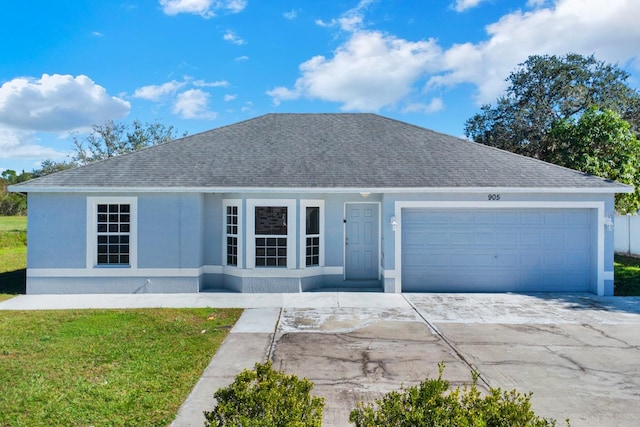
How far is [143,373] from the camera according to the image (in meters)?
5.59

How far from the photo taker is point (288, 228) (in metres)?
11.2

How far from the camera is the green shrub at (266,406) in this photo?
2.80 metres

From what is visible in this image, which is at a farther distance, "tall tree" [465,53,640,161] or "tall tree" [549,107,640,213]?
"tall tree" [465,53,640,161]

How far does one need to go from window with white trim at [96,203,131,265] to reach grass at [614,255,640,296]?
1438 cm

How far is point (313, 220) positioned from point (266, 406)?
8802 mm

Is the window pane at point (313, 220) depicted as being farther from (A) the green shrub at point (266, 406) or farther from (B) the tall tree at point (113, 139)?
(B) the tall tree at point (113, 139)

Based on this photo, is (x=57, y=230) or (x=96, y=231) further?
(x=96, y=231)

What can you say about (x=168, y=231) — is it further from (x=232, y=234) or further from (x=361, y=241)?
(x=361, y=241)

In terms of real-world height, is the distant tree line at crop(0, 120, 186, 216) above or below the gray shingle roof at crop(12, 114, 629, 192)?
above

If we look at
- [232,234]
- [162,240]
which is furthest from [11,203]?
[232,234]

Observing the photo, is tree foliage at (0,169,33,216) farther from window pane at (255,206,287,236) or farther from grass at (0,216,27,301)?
window pane at (255,206,287,236)

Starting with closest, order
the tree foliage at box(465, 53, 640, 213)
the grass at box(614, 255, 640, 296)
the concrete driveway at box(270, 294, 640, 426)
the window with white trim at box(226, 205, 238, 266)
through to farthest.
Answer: the concrete driveway at box(270, 294, 640, 426), the window with white trim at box(226, 205, 238, 266), the grass at box(614, 255, 640, 296), the tree foliage at box(465, 53, 640, 213)

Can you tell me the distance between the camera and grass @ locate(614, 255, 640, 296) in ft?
38.4

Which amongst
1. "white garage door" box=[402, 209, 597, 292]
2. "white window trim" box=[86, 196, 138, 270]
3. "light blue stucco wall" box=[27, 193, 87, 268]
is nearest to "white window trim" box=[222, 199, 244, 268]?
"white window trim" box=[86, 196, 138, 270]
